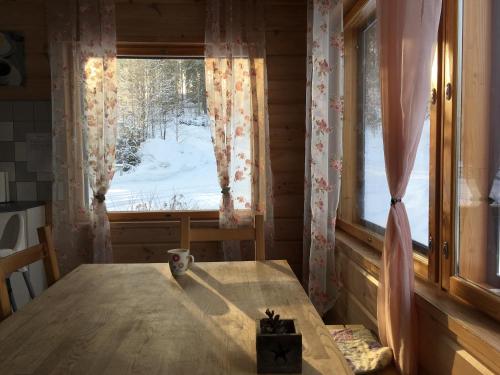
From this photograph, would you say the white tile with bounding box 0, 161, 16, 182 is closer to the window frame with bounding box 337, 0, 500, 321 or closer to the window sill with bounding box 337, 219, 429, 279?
the window sill with bounding box 337, 219, 429, 279

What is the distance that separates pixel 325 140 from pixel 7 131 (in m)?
2.41

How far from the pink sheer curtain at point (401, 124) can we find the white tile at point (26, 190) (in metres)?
2.75

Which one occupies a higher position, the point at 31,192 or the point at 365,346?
the point at 31,192

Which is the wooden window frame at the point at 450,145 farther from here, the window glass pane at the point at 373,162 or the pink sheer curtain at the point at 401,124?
the window glass pane at the point at 373,162

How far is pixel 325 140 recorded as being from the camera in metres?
2.86

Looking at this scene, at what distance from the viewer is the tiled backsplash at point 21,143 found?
3455mm

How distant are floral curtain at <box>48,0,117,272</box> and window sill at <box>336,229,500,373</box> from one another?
93.2 inches

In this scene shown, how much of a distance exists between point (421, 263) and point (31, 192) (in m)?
2.88

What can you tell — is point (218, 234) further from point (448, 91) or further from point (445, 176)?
point (448, 91)

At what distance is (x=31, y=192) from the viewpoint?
3494mm

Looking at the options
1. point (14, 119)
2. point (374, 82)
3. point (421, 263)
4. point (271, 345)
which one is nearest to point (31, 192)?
point (14, 119)

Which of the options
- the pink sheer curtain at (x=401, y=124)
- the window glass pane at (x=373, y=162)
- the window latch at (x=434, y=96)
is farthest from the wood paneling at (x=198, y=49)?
the window latch at (x=434, y=96)

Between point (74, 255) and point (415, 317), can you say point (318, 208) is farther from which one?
point (74, 255)

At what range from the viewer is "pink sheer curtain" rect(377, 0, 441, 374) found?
1651 mm
